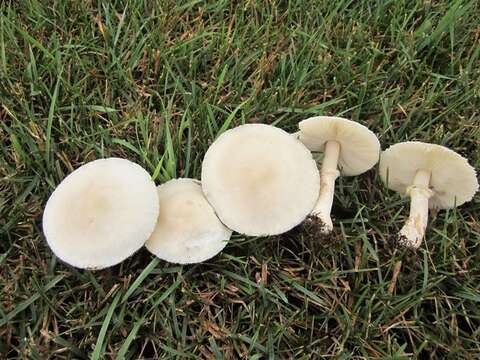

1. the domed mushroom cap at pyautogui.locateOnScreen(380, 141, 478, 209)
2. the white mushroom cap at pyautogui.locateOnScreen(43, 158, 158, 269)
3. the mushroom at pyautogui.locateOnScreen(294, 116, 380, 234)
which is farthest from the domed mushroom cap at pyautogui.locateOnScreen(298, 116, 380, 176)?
the white mushroom cap at pyautogui.locateOnScreen(43, 158, 158, 269)

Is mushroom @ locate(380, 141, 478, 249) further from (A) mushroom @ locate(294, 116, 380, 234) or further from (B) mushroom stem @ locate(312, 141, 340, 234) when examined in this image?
(B) mushroom stem @ locate(312, 141, 340, 234)

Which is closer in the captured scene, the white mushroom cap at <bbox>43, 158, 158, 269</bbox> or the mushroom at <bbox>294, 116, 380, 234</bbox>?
the white mushroom cap at <bbox>43, 158, 158, 269</bbox>

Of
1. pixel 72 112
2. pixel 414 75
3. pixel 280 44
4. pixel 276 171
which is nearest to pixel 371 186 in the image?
pixel 276 171

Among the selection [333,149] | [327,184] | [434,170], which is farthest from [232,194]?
[434,170]

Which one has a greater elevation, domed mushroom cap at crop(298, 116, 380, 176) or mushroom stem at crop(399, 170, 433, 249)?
domed mushroom cap at crop(298, 116, 380, 176)

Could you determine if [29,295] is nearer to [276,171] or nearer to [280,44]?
[276,171]

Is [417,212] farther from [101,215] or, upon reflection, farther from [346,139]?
[101,215]
